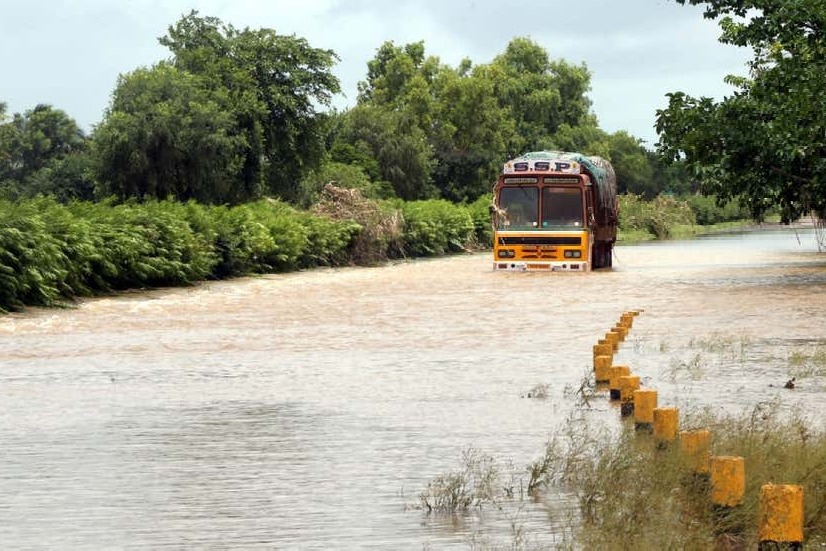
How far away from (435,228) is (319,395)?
4532 cm

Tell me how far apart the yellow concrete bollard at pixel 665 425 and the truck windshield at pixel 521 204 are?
3154 cm

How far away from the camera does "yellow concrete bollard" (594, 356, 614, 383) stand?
48.1ft

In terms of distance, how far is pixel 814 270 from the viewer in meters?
41.1

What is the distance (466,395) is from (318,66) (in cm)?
5010

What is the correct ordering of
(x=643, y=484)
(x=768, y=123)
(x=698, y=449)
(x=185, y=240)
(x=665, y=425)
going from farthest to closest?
(x=185, y=240), (x=768, y=123), (x=665, y=425), (x=643, y=484), (x=698, y=449)

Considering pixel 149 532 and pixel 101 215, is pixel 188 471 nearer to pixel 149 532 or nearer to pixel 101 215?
pixel 149 532

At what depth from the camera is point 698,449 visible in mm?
8758

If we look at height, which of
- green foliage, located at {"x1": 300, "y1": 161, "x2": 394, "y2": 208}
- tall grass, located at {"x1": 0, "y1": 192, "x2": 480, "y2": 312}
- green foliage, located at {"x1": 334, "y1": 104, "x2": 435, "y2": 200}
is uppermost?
green foliage, located at {"x1": 334, "y1": 104, "x2": 435, "y2": 200}

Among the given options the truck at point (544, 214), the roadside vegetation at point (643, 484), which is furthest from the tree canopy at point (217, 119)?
the roadside vegetation at point (643, 484)

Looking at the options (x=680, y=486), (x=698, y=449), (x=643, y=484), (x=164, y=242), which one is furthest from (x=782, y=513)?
(x=164, y=242)

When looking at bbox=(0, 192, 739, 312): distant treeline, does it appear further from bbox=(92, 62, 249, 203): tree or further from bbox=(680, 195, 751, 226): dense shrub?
bbox=(680, 195, 751, 226): dense shrub

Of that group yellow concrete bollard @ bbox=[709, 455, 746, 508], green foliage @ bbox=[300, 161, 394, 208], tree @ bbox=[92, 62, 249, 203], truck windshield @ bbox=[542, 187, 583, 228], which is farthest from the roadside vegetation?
green foliage @ bbox=[300, 161, 394, 208]

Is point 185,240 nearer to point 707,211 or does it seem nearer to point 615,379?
point 615,379

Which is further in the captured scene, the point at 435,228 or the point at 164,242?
the point at 435,228
